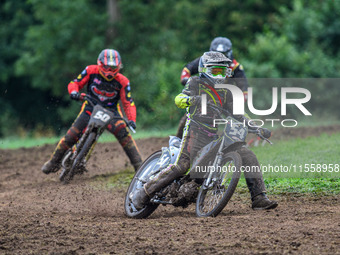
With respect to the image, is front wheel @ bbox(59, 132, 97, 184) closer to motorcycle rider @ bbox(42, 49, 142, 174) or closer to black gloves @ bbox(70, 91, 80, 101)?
motorcycle rider @ bbox(42, 49, 142, 174)

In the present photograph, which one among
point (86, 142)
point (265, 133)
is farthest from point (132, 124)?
point (265, 133)

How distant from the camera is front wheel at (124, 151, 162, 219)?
30.3ft

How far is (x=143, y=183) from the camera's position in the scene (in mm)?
9508

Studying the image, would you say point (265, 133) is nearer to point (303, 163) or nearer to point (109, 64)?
point (303, 163)

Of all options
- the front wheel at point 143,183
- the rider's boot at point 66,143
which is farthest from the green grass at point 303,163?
the rider's boot at point 66,143

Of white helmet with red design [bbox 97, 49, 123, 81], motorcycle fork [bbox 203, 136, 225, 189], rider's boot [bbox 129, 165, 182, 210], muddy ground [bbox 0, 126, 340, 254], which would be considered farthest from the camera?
white helmet with red design [bbox 97, 49, 123, 81]

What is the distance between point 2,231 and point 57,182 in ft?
18.2

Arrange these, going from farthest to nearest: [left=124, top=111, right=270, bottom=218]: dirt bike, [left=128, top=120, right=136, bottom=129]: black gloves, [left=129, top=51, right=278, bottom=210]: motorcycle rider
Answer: [left=128, top=120, right=136, bottom=129]: black gloves, [left=129, top=51, right=278, bottom=210]: motorcycle rider, [left=124, top=111, right=270, bottom=218]: dirt bike

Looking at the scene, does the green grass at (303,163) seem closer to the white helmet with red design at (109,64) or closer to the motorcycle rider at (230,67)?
the motorcycle rider at (230,67)

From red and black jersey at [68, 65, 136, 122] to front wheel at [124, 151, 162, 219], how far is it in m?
3.30

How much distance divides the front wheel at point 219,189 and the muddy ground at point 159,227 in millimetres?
196

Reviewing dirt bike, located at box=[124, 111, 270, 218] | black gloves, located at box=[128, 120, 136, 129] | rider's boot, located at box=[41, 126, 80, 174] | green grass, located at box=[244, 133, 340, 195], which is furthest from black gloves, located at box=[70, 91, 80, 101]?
dirt bike, located at box=[124, 111, 270, 218]

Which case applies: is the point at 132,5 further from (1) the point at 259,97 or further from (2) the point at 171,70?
(1) the point at 259,97

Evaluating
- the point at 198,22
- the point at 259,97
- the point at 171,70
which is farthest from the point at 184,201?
the point at 198,22
